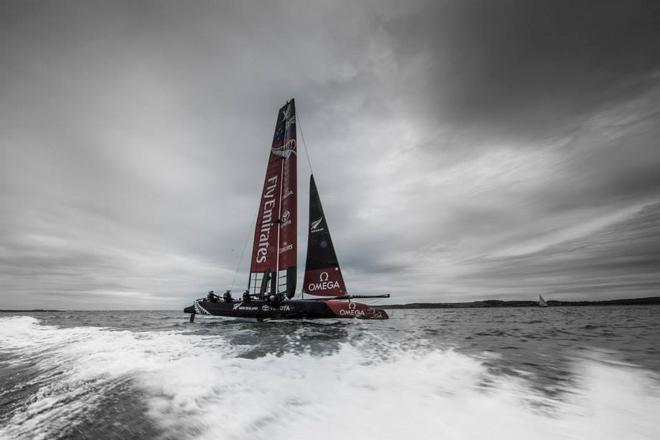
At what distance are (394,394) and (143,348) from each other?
6.48 meters

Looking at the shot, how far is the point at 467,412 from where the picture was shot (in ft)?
9.55

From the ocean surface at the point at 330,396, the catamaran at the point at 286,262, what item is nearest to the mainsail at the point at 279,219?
the catamaran at the point at 286,262

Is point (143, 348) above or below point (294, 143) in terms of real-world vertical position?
below

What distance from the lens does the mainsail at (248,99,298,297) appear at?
58.1 feet

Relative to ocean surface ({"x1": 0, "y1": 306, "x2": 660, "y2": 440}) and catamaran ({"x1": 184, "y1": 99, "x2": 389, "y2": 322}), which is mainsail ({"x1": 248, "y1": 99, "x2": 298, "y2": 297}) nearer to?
catamaran ({"x1": 184, "y1": 99, "x2": 389, "y2": 322})

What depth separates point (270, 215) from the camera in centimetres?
1958

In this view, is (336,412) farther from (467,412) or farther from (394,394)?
(467,412)

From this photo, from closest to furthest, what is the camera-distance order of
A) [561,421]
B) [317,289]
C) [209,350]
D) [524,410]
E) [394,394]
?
[561,421] → [524,410] → [394,394] → [209,350] → [317,289]

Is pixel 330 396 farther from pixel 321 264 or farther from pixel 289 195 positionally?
pixel 289 195

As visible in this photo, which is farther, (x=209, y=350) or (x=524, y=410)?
(x=209, y=350)

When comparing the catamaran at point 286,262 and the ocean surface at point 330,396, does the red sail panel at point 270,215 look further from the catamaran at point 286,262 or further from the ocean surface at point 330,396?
the ocean surface at point 330,396

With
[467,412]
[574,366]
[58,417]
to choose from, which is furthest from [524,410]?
[58,417]

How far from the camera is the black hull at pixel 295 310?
13227 mm

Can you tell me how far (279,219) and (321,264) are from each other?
14.9 feet
